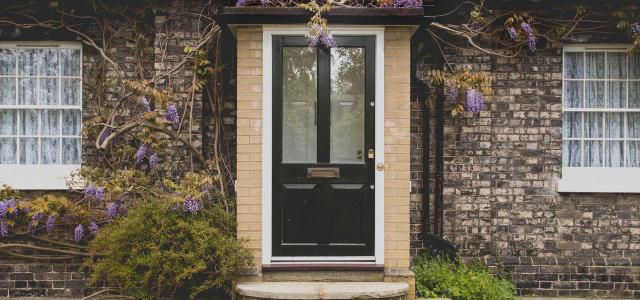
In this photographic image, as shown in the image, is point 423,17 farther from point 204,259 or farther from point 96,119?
point 96,119

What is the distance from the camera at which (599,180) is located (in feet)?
28.2

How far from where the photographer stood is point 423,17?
7312 mm

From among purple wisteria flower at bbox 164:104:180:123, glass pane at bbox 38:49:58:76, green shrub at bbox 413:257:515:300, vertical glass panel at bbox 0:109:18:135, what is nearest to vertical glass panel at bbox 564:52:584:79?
green shrub at bbox 413:257:515:300

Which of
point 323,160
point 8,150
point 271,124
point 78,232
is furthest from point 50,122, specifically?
point 323,160

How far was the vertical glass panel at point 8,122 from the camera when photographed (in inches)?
335

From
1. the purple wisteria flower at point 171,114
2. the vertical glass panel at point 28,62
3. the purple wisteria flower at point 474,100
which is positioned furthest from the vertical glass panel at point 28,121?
the purple wisteria flower at point 474,100

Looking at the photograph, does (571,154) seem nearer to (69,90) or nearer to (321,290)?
(321,290)

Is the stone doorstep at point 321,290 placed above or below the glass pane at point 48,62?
below

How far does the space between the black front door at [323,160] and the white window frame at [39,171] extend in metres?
2.80

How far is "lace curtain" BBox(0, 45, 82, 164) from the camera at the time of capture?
28.0ft

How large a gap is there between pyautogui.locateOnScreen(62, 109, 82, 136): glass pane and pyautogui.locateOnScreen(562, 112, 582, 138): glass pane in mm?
6113

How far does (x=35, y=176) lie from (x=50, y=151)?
1.19 ft

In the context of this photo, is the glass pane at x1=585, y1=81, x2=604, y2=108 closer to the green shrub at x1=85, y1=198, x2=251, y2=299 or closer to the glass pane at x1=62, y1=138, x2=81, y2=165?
the green shrub at x1=85, y1=198, x2=251, y2=299

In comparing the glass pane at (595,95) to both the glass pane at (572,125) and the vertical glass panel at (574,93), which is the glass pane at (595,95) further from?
the glass pane at (572,125)
